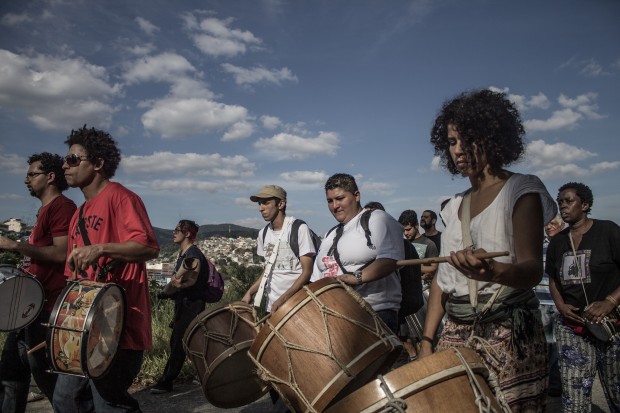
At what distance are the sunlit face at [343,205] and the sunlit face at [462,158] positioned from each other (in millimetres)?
1832

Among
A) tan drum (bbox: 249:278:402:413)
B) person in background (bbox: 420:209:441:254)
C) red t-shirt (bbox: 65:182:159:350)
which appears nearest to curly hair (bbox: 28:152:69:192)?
red t-shirt (bbox: 65:182:159:350)

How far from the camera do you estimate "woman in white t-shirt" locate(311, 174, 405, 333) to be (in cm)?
358

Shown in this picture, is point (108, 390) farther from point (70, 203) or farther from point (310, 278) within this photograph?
point (310, 278)

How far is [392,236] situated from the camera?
3.78 metres

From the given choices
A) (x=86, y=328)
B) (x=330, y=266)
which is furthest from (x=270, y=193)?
(x=86, y=328)

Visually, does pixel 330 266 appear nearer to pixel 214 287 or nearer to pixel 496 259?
pixel 496 259

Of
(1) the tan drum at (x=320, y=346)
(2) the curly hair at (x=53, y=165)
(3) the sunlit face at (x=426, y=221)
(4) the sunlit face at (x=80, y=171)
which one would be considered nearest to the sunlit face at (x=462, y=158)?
(1) the tan drum at (x=320, y=346)

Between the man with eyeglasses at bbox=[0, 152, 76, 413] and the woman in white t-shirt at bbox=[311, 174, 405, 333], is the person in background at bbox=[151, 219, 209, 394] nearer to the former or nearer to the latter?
the man with eyeglasses at bbox=[0, 152, 76, 413]

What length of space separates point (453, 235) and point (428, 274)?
13.4 ft

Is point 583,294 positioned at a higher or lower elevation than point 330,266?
lower

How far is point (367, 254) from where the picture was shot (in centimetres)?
370

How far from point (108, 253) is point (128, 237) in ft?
0.62

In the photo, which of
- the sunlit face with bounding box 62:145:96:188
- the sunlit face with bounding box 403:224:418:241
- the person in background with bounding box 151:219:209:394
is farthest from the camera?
the sunlit face with bounding box 403:224:418:241

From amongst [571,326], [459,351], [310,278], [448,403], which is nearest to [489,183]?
[459,351]
